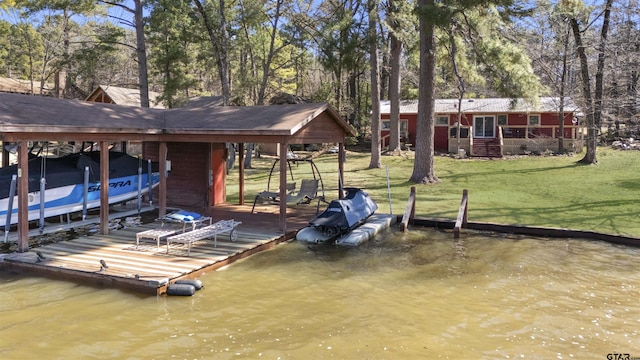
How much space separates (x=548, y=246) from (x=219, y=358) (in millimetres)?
7902

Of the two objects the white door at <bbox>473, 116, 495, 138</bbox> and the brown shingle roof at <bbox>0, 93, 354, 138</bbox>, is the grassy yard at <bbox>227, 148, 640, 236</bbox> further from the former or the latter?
the white door at <bbox>473, 116, 495, 138</bbox>

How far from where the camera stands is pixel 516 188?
57.1 feet

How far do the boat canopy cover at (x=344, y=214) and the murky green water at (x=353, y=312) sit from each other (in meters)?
1.28

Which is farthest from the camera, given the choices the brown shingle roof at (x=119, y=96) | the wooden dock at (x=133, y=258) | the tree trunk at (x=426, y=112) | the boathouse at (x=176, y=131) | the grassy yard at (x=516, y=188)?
the brown shingle roof at (x=119, y=96)

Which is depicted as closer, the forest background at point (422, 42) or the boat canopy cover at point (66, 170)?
the boat canopy cover at point (66, 170)

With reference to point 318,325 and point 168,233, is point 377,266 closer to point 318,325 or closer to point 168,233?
point 318,325

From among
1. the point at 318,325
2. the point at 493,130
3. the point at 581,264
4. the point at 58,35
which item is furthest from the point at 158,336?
the point at 58,35

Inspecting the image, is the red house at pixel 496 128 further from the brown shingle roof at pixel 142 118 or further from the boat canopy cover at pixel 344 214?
the brown shingle roof at pixel 142 118

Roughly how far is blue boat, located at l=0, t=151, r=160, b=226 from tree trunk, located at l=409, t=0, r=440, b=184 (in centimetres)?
1018

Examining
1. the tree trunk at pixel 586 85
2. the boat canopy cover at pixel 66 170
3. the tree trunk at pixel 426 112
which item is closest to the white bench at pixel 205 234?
the boat canopy cover at pixel 66 170

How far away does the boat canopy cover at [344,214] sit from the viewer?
34.8 ft

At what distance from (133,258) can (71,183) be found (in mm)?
3460

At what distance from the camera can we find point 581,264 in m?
9.04

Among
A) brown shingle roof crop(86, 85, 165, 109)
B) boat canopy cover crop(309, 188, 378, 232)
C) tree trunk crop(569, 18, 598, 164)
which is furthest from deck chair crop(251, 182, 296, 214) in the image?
brown shingle roof crop(86, 85, 165, 109)
